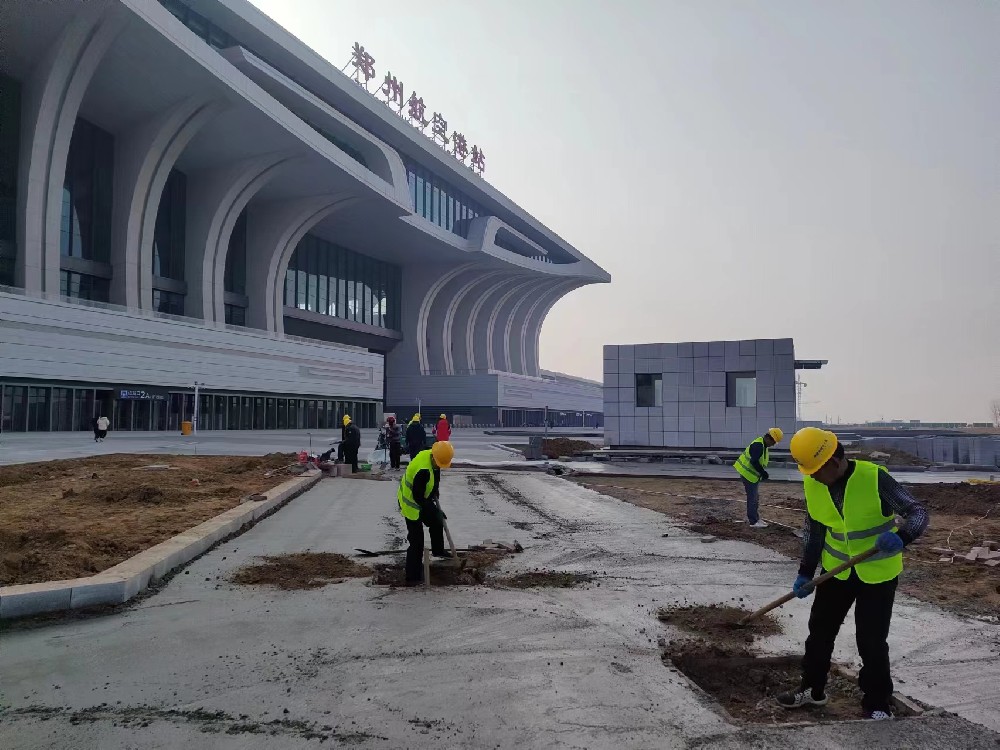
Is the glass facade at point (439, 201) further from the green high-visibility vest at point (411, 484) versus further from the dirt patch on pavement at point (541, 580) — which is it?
the dirt patch on pavement at point (541, 580)

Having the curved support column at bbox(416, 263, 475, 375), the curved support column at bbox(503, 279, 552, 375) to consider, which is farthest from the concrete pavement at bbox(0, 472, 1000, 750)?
the curved support column at bbox(503, 279, 552, 375)

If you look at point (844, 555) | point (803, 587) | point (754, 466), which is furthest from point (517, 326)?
point (844, 555)

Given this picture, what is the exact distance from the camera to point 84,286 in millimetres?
34406

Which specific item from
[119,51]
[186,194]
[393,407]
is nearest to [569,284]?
[393,407]

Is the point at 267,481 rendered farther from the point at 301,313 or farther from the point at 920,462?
the point at 301,313

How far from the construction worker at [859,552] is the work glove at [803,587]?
86mm

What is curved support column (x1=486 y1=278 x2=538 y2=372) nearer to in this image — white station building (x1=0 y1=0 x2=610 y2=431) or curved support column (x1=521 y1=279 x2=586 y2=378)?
curved support column (x1=521 y1=279 x2=586 y2=378)

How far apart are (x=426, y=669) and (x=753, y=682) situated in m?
1.97

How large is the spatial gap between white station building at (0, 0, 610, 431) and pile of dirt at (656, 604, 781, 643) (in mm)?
30065

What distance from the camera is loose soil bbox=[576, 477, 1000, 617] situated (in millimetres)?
6238

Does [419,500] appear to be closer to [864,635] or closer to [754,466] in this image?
[864,635]

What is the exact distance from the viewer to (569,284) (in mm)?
82812

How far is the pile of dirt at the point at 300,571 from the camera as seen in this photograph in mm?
6230

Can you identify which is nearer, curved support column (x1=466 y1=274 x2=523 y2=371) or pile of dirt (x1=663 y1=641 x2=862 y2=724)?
pile of dirt (x1=663 y1=641 x2=862 y2=724)
